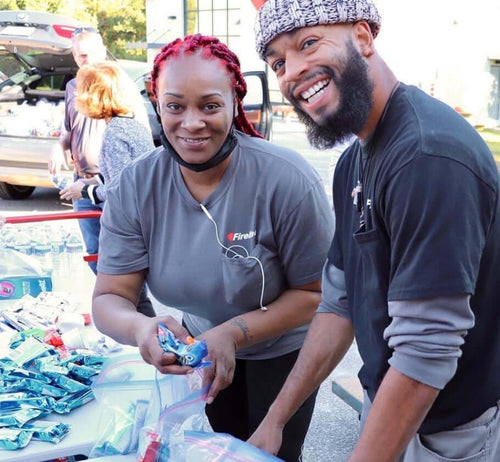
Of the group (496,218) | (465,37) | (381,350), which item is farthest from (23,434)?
(465,37)

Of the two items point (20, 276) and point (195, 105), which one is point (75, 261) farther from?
point (195, 105)

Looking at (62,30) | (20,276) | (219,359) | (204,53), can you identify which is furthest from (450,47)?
(219,359)

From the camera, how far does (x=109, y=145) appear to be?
354cm

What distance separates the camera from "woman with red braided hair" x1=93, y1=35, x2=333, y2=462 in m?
1.83

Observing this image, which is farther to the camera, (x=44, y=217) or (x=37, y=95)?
(x=37, y=95)

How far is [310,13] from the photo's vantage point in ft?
4.20

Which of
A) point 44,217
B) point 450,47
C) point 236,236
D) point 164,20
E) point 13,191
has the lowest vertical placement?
point 13,191

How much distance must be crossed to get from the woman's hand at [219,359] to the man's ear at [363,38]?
33.5 inches

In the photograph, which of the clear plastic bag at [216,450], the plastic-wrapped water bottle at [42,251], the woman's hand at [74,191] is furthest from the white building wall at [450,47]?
the clear plastic bag at [216,450]

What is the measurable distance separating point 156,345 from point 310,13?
0.84 m

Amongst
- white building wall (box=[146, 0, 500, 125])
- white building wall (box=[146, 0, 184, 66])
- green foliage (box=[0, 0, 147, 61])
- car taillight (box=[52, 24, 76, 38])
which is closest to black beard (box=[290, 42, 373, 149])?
car taillight (box=[52, 24, 76, 38])

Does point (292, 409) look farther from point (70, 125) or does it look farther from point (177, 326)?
point (70, 125)

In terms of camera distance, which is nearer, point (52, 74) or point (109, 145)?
point (109, 145)

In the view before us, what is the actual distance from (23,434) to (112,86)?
2353 millimetres
